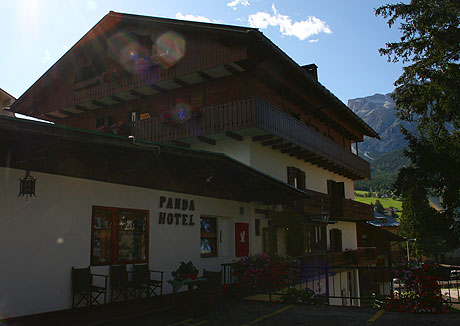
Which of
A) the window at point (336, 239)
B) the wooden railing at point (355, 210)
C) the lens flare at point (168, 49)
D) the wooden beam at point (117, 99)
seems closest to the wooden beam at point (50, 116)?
the wooden beam at point (117, 99)

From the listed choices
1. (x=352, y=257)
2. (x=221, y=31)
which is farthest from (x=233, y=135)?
(x=352, y=257)

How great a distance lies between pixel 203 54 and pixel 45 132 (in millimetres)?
10965

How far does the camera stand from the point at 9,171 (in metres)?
8.52

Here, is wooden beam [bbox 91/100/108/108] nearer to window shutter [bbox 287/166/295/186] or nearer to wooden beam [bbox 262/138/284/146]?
wooden beam [bbox 262/138/284/146]

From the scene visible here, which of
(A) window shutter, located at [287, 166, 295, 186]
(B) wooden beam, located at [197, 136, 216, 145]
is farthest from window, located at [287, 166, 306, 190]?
(B) wooden beam, located at [197, 136, 216, 145]

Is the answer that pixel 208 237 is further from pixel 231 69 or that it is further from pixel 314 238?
pixel 314 238

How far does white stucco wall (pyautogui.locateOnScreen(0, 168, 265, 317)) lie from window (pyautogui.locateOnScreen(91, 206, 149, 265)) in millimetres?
181

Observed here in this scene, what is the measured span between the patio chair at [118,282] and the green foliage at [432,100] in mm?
14034

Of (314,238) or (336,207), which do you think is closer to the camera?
(314,238)

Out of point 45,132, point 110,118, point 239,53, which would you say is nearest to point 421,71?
point 239,53

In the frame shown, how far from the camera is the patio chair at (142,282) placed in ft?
34.7

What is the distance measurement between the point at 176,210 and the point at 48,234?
13.9 ft

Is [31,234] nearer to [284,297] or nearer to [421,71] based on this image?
[284,297]

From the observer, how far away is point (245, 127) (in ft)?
51.9
